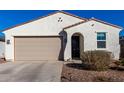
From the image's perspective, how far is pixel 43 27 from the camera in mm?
19453

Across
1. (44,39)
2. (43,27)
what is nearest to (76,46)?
(44,39)

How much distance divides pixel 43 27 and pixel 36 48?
205 centimetres

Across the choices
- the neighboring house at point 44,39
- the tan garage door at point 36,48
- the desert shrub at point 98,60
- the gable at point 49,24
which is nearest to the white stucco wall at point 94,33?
the neighboring house at point 44,39

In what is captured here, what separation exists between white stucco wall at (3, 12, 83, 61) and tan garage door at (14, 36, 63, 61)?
0.45 m

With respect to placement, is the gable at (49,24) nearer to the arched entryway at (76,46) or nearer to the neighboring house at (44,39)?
the neighboring house at (44,39)

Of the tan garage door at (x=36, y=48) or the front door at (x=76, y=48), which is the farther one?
Result: the front door at (x=76, y=48)

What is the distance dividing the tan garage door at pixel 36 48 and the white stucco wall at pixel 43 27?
451mm

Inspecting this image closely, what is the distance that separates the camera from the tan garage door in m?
19.6

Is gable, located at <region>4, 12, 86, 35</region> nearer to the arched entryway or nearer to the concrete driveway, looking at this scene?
the arched entryway

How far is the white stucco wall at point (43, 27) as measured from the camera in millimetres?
19422

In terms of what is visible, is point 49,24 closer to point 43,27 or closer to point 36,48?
point 43,27
